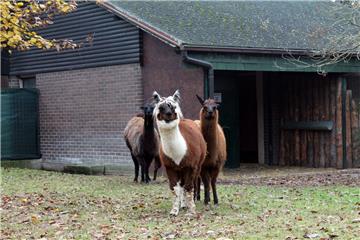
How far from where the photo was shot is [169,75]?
55.9ft

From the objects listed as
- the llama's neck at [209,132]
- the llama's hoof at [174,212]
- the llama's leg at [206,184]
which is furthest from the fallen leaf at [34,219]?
the llama's neck at [209,132]

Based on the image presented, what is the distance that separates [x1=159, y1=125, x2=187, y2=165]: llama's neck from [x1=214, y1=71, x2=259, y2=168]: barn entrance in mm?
8733

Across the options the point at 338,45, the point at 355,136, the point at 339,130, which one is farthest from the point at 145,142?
the point at 355,136

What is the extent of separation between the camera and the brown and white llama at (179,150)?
32.4 feet

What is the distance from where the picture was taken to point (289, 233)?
27.7 ft

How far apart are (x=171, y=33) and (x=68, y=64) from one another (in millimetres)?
4855

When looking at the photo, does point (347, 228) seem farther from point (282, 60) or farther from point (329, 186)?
point (282, 60)

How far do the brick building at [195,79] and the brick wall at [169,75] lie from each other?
2 cm

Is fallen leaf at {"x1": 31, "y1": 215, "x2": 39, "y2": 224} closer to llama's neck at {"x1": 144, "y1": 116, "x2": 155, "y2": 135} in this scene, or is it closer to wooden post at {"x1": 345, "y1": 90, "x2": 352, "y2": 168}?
llama's neck at {"x1": 144, "y1": 116, "x2": 155, "y2": 135}

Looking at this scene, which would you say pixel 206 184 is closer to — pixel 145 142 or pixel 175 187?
pixel 175 187

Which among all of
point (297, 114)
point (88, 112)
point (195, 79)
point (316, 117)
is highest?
point (195, 79)

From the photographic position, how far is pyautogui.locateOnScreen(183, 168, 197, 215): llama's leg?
33.8 ft

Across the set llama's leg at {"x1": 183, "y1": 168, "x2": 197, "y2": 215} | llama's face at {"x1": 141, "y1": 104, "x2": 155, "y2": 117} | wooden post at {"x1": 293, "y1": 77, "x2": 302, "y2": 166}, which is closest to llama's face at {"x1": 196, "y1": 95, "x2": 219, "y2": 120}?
llama's leg at {"x1": 183, "y1": 168, "x2": 197, "y2": 215}

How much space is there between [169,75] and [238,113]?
347 cm
